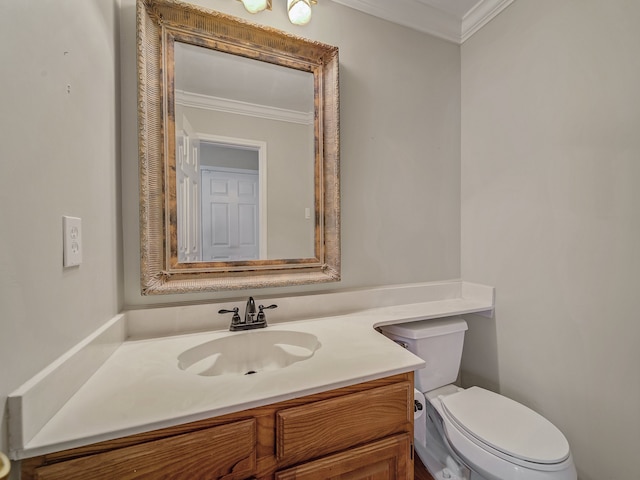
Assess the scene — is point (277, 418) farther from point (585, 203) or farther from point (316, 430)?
point (585, 203)

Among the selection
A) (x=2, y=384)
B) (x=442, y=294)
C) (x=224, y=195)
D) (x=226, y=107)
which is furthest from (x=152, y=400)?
(x=442, y=294)

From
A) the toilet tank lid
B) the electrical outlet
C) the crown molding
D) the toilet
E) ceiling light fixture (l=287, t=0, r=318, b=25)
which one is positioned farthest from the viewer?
the crown molding

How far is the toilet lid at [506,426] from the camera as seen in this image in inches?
36.5

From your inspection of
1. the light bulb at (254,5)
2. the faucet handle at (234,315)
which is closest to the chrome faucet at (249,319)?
the faucet handle at (234,315)

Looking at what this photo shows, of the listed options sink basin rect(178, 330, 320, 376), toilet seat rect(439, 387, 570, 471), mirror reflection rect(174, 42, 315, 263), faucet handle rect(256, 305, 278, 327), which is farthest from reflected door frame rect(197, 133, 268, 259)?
toilet seat rect(439, 387, 570, 471)

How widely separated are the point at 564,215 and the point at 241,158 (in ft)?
4.57

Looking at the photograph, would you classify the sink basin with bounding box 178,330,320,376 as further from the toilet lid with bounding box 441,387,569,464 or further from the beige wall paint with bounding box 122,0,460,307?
the toilet lid with bounding box 441,387,569,464

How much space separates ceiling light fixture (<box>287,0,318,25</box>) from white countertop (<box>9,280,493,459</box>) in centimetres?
131

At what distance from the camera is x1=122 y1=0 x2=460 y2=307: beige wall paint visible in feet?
4.42

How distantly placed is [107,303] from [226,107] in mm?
869

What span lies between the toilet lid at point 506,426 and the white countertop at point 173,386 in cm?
51

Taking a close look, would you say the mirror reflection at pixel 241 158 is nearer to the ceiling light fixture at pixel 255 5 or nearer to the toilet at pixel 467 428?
the ceiling light fixture at pixel 255 5

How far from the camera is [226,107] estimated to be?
3.80 ft

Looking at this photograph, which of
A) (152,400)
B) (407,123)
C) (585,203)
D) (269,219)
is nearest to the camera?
(152,400)
